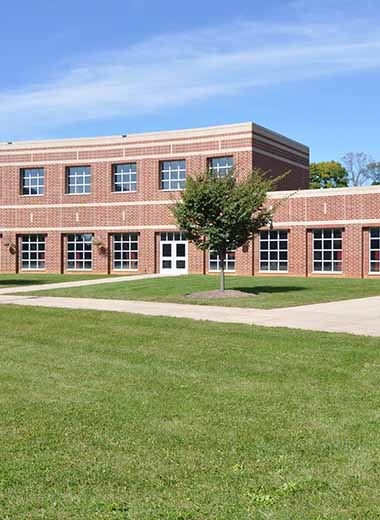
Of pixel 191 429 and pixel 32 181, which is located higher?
pixel 32 181

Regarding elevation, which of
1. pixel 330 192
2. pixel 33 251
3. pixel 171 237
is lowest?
pixel 33 251

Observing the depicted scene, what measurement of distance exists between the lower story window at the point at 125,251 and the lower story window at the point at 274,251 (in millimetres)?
7858

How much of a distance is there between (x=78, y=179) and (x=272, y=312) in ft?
89.4

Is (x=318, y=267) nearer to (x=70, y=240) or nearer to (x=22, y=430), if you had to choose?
(x=70, y=240)

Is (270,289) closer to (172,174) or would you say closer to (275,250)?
(275,250)

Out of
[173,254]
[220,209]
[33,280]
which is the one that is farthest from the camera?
[173,254]

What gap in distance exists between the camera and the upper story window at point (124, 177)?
39281 millimetres

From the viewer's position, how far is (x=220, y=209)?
21109 millimetres

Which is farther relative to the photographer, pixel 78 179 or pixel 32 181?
pixel 32 181

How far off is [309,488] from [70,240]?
37477 millimetres

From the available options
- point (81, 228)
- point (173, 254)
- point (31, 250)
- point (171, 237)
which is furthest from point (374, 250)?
point (31, 250)

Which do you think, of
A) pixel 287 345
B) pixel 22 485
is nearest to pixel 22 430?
pixel 22 485

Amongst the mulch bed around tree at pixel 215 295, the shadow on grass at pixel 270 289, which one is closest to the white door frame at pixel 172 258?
the shadow on grass at pixel 270 289

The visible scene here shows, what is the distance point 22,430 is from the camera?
19.5ft
